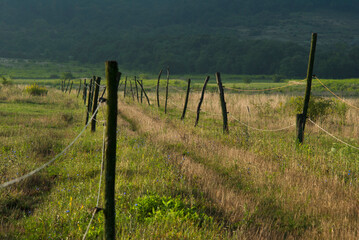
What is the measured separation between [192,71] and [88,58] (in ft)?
256

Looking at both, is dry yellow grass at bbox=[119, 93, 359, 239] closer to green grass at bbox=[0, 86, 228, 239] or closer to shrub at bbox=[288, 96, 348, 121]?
green grass at bbox=[0, 86, 228, 239]

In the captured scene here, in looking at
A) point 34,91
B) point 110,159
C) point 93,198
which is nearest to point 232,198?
point 93,198

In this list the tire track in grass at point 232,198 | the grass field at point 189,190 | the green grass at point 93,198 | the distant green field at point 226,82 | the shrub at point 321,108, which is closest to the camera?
the green grass at point 93,198

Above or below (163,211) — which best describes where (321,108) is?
above

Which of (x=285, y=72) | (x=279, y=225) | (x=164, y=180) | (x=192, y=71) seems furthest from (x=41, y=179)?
(x=192, y=71)

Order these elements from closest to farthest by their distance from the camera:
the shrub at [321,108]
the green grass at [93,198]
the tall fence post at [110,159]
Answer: the tall fence post at [110,159]
the green grass at [93,198]
the shrub at [321,108]

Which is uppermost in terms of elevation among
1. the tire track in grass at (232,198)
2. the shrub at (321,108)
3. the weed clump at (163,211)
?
the shrub at (321,108)

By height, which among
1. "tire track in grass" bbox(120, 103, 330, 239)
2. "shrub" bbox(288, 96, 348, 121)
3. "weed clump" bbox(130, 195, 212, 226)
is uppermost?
"shrub" bbox(288, 96, 348, 121)

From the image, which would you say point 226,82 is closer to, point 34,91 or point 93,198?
point 34,91

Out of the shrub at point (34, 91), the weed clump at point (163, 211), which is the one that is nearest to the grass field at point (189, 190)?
the weed clump at point (163, 211)

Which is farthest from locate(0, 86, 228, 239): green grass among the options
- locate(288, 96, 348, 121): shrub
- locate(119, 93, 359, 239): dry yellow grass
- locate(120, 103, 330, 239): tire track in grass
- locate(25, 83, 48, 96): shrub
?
locate(25, 83, 48, 96): shrub

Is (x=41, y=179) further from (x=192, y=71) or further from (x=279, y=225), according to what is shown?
(x=192, y=71)

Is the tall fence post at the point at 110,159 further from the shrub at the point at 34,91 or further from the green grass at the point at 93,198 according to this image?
the shrub at the point at 34,91

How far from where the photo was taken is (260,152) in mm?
7969
